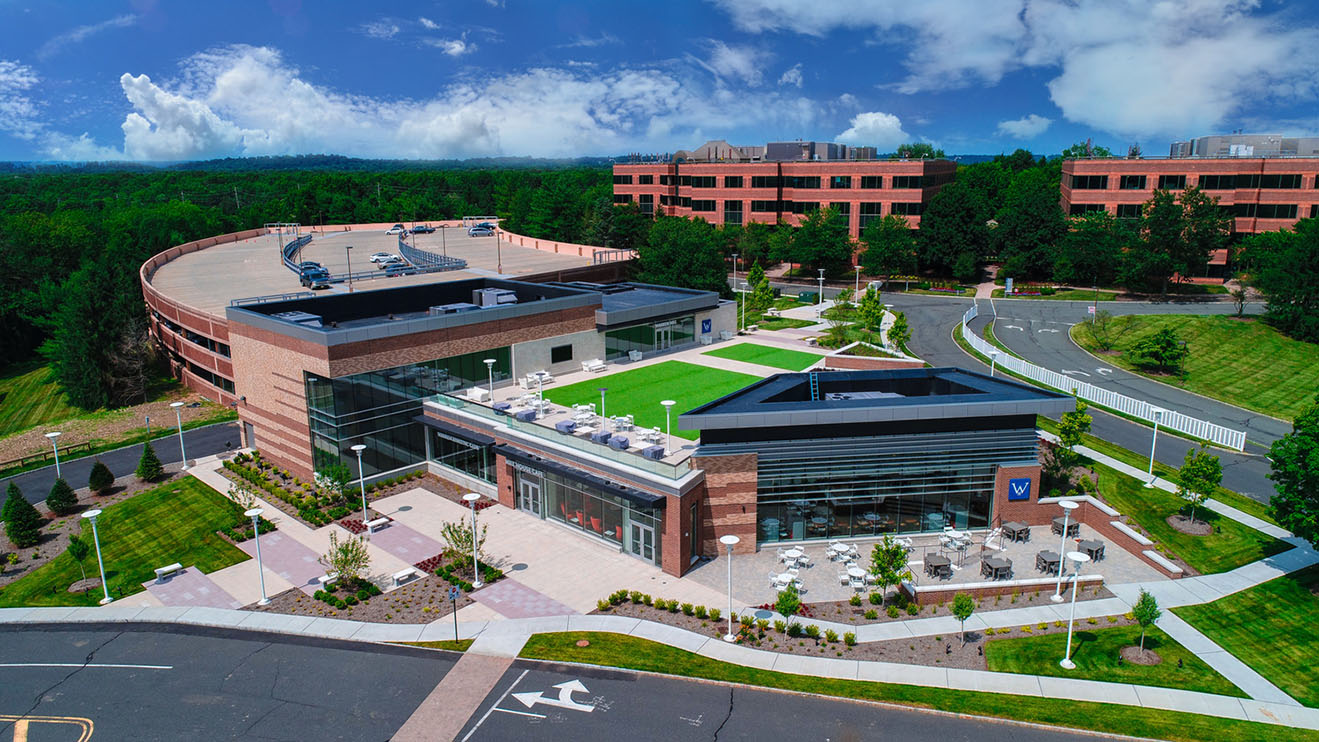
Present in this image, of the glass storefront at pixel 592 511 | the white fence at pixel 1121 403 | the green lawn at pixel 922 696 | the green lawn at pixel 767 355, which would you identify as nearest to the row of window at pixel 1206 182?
Answer: the white fence at pixel 1121 403

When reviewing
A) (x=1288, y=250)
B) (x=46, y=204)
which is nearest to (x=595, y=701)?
(x=1288, y=250)

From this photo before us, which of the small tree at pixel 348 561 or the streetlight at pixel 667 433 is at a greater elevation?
the streetlight at pixel 667 433

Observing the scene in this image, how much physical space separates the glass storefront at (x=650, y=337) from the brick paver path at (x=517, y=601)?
72.2ft

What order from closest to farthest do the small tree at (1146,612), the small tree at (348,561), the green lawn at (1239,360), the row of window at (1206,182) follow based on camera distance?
the small tree at (1146,612), the small tree at (348,561), the green lawn at (1239,360), the row of window at (1206,182)

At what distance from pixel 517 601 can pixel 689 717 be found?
9.21 metres

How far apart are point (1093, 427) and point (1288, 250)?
33.8 meters

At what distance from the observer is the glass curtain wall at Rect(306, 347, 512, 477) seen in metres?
38.0

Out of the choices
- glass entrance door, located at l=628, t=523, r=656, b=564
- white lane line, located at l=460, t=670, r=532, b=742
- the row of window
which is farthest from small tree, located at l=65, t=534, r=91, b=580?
the row of window

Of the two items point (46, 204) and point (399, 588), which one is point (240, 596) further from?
point (46, 204)

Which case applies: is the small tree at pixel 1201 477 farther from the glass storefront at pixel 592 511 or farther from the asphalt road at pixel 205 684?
the asphalt road at pixel 205 684

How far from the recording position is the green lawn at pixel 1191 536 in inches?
1248

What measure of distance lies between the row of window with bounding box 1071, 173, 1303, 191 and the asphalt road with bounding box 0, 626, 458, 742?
3678 inches

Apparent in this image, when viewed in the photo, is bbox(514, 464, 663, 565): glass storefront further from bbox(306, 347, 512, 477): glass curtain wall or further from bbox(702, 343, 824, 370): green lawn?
bbox(702, 343, 824, 370): green lawn

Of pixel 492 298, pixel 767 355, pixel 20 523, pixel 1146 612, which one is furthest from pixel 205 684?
pixel 767 355
